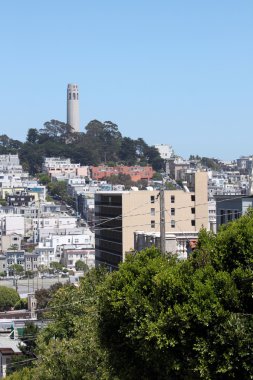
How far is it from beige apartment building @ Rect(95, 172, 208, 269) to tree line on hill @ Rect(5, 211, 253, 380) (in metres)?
55.8

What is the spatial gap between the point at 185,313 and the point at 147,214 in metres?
62.0

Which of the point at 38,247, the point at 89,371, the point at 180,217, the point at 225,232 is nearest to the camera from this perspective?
the point at 225,232

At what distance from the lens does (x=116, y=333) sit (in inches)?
936

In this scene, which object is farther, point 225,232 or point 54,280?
point 54,280

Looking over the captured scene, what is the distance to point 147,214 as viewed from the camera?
83375 millimetres

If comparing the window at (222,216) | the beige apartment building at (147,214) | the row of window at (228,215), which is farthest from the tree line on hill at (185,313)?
the beige apartment building at (147,214)

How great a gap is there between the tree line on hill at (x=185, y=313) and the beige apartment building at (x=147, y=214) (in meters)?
55.8

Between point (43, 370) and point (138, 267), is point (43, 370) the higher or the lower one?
the lower one

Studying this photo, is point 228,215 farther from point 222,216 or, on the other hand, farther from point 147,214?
point 147,214

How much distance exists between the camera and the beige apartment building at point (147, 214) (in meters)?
81.4

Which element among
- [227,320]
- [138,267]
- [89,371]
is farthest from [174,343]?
[89,371]

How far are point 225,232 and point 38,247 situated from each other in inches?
6443

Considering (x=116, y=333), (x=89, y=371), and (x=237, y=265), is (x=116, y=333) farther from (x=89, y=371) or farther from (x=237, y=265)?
(x=89, y=371)

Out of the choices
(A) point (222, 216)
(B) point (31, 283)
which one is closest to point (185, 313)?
(A) point (222, 216)
